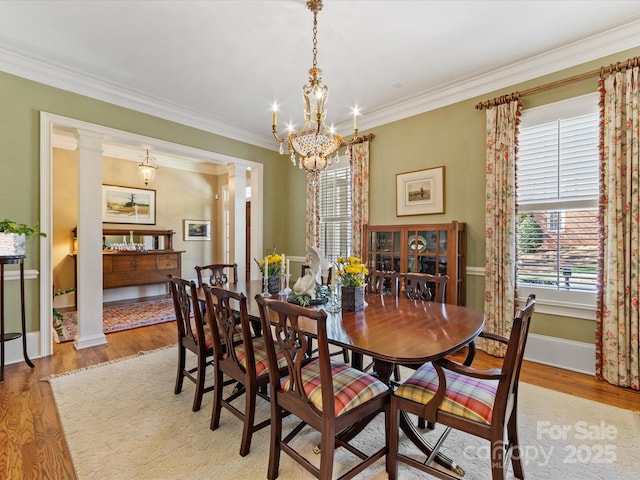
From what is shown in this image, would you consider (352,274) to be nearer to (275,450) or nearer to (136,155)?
(275,450)

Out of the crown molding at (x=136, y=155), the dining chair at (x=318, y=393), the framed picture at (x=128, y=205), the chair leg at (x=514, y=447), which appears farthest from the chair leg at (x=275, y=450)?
the framed picture at (x=128, y=205)

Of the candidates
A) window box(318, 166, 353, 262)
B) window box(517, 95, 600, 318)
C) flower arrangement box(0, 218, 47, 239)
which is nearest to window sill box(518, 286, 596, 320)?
window box(517, 95, 600, 318)

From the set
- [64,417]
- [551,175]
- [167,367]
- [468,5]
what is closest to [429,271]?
[551,175]

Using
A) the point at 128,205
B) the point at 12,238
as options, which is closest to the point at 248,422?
the point at 12,238

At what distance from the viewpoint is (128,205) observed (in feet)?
20.6

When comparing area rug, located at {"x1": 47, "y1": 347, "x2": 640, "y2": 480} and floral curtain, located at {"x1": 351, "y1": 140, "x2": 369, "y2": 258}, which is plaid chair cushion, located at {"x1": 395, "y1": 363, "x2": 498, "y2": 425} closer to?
area rug, located at {"x1": 47, "y1": 347, "x2": 640, "y2": 480}

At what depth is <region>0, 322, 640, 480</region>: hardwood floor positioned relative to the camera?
1.79 meters

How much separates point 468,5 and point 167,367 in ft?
13.4

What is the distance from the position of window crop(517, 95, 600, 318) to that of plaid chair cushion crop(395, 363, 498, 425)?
2.08 meters

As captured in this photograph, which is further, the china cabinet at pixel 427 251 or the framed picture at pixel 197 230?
the framed picture at pixel 197 230

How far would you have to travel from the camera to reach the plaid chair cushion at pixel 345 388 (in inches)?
59.4

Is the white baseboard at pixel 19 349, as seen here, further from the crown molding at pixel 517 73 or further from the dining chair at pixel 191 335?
the crown molding at pixel 517 73

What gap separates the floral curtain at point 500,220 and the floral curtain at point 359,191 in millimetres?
1593

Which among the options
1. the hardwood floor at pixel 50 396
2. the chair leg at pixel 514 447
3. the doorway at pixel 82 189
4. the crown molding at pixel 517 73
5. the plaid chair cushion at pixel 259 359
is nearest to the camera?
the chair leg at pixel 514 447
